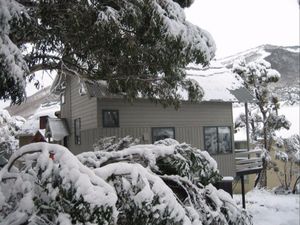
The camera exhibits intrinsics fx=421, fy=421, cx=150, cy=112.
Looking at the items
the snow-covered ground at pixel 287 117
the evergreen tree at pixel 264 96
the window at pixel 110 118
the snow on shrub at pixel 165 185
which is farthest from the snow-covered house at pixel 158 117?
the snow on shrub at pixel 165 185

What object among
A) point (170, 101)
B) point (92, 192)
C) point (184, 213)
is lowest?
point (184, 213)

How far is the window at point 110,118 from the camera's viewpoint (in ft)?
49.2

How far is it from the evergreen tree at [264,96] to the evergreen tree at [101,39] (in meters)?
12.6

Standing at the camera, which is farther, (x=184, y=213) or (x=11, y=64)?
(x=11, y=64)

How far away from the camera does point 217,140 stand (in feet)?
59.3

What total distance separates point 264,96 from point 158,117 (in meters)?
6.78

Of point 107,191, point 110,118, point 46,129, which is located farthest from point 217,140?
point 107,191

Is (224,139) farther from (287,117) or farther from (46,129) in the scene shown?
(287,117)

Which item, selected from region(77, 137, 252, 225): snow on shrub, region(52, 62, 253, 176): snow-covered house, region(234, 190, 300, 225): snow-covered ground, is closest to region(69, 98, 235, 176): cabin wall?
region(52, 62, 253, 176): snow-covered house

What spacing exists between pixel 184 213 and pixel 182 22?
148 inches

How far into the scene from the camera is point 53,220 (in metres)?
2.93

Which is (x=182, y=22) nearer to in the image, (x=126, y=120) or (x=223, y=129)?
(x=126, y=120)

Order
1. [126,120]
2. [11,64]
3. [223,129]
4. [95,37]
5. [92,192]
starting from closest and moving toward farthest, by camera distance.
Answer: [92,192] < [11,64] < [95,37] < [126,120] < [223,129]

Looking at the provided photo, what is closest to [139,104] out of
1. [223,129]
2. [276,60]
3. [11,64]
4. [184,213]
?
[223,129]
